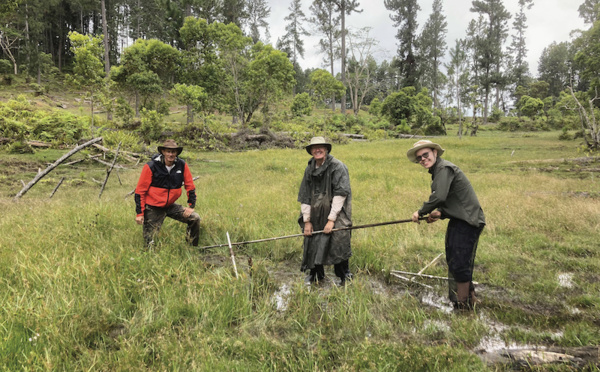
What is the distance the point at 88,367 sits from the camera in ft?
7.90

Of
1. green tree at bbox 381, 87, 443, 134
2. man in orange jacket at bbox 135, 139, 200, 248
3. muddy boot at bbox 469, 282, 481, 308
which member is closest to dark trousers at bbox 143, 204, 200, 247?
man in orange jacket at bbox 135, 139, 200, 248

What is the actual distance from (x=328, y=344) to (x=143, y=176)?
3.51 metres

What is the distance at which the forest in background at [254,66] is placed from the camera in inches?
798

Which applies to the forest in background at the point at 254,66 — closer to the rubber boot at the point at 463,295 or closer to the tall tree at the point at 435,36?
the tall tree at the point at 435,36

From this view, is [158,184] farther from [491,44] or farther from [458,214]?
[491,44]

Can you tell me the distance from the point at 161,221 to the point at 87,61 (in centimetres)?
1285

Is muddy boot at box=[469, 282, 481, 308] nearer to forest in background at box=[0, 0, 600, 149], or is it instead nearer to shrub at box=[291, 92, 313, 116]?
forest in background at box=[0, 0, 600, 149]

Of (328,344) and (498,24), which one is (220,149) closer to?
(328,344)

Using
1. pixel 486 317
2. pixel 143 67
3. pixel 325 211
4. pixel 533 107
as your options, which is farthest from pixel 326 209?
pixel 533 107

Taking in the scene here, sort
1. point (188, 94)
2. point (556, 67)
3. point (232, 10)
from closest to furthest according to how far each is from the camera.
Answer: point (188, 94) → point (232, 10) → point (556, 67)

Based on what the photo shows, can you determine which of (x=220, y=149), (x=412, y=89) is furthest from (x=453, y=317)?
(x=412, y=89)

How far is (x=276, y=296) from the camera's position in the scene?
3941mm

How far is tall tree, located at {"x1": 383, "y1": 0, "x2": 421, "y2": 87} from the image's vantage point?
43.2 metres

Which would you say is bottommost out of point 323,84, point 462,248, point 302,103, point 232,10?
point 462,248
